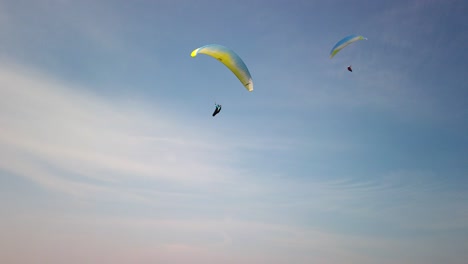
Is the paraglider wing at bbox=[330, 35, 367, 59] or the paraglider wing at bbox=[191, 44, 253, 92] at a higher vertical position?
the paraglider wing at bbox=[330, 35, 367, 59]

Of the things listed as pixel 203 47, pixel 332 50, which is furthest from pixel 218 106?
pixel 332 50

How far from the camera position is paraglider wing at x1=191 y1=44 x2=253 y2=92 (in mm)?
30138

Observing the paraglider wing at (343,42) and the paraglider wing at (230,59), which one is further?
the paraglider wing at (343,42)

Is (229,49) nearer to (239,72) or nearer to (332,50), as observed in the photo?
(239,72)

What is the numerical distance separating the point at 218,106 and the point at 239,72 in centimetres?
462

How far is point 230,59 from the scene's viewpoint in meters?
31.8

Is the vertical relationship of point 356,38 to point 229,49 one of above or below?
above

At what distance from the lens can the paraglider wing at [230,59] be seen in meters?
30.1

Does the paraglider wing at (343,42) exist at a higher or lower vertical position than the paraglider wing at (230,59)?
higher

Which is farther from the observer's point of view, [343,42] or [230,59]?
[343,42]

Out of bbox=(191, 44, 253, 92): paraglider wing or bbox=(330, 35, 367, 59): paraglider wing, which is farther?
bbox=(330, 35, 367, 59): paraglider wing

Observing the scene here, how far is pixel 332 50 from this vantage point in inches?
1527

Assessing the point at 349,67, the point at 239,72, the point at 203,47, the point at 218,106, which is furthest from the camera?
the point at 349,67

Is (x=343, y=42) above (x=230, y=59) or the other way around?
above
